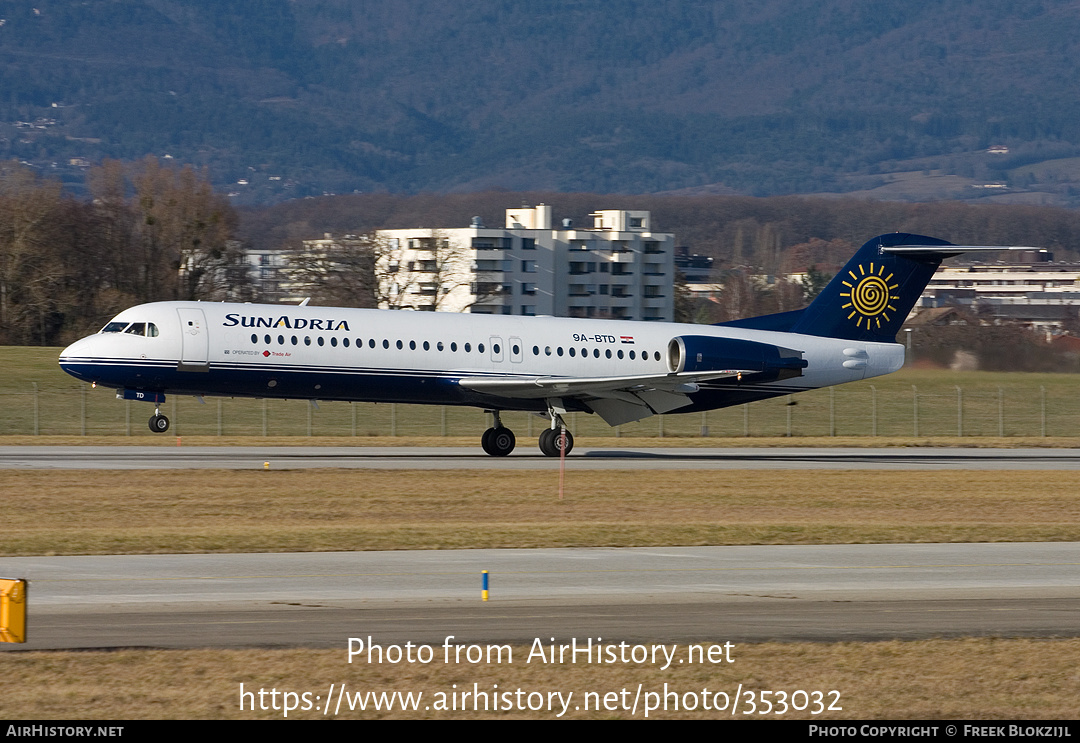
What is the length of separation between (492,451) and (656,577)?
20477mm

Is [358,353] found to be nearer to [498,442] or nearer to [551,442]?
[498,442]

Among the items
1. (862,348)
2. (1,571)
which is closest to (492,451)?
(862,348)

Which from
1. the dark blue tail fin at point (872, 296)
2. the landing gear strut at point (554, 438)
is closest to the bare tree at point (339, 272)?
the dark blue tail fin at point (872, 296)

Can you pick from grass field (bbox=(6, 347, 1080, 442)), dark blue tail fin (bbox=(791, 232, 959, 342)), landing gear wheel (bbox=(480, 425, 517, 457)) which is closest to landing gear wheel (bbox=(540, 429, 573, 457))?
landing gear wheel (bbox=(480, 425, 517, 457))

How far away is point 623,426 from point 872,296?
15198mm

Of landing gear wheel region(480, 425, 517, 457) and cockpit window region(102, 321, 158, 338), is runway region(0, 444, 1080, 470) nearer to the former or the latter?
landing gear wheel region(480, 425, 517, 457)

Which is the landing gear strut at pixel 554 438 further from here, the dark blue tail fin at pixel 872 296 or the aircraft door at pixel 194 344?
the aircraft door at pixel 194 344

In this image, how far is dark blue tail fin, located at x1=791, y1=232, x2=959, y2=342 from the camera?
42.1 m

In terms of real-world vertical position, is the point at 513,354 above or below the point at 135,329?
below

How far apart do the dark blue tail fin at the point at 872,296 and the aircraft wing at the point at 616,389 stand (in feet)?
13.3

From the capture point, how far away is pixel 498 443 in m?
39.1

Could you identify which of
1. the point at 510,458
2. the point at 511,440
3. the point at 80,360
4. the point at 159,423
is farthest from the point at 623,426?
the point at 80,360

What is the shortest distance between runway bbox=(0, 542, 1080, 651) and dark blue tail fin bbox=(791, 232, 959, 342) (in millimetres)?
20294

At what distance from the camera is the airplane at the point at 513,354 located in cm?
3575
